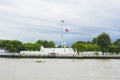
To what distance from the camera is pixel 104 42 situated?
557 feet

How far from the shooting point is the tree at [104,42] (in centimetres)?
16962

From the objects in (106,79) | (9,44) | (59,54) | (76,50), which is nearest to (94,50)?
(76,50)

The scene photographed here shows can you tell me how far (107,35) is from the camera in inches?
6850

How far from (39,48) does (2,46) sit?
19.3 m

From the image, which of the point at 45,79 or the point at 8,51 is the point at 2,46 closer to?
the point at 8,51

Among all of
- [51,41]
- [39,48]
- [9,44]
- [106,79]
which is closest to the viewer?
[106,79]

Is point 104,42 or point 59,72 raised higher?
point 104,42

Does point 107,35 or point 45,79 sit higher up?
point 107,35

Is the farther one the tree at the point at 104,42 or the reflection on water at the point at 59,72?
the tree at the point at 104,42

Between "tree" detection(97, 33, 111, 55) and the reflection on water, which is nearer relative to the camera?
the reflection on water

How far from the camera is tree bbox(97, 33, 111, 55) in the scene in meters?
170

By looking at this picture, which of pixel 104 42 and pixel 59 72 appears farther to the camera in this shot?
pixel 104 42

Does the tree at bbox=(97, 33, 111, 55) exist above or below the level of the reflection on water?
above

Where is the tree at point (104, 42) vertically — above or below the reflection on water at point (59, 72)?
above
